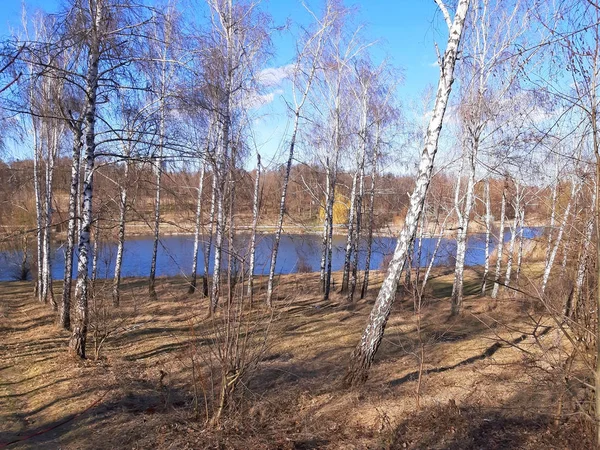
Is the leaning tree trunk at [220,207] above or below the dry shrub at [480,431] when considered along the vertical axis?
above

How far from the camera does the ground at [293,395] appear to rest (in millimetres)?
4133

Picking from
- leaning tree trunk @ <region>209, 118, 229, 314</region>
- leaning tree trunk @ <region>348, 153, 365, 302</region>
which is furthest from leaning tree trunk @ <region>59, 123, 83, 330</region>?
leaning tree trunk @ <region>348, 153, 365, 302</region>

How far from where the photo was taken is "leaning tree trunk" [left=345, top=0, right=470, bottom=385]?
4867 millimetres

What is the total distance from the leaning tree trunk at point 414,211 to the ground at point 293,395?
451 millimetres

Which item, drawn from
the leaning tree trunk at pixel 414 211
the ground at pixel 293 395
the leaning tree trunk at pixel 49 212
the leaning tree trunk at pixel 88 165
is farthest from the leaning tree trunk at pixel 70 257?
the leaning tree trunk at pixel 414 211

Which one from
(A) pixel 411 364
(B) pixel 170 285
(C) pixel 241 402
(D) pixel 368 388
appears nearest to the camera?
(C) pixel 241 402

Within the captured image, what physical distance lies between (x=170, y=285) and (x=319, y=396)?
12.5 meters

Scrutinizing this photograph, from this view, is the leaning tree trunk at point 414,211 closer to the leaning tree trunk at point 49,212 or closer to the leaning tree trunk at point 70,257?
the leaning tree trunk at point 70,257

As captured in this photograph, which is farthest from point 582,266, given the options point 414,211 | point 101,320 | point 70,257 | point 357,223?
point 357,223

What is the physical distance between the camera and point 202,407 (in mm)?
4770

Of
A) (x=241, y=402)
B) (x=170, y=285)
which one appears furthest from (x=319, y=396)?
(x=170, y=285)

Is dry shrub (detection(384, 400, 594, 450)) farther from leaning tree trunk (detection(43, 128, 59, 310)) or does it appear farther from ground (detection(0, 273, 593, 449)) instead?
leaning tree trunk (detection(43, 128, 59, 310))

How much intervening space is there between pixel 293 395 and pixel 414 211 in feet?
9.56

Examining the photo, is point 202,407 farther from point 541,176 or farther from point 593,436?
point 541,176
